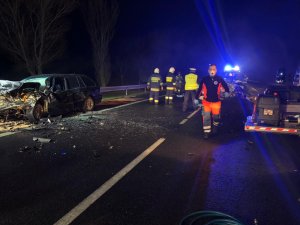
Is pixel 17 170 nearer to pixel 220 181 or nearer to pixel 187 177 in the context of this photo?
pixel 187 177

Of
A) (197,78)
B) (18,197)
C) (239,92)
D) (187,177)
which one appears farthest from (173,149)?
(239,92)

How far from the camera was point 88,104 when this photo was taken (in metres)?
12.9

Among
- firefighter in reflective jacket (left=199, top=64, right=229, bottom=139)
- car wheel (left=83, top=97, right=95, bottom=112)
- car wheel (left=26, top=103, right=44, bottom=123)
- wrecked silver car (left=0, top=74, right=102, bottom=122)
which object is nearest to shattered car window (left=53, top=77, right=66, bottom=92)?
wrecked silver car (left=0, top=74, right=102, bottom=122)

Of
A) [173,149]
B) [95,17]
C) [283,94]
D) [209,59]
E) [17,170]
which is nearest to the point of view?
[17,170]

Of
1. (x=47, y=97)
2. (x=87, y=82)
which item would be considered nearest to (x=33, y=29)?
(x=87, y=82)

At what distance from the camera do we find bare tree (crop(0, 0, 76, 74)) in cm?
1812

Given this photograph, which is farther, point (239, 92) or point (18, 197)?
point (239, 92)

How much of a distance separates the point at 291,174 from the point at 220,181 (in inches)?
53.9

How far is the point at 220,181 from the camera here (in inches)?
198

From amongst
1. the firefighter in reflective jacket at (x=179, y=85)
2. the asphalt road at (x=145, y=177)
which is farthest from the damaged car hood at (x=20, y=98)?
the firefighter in reflective jacket at (x=179, y=85)

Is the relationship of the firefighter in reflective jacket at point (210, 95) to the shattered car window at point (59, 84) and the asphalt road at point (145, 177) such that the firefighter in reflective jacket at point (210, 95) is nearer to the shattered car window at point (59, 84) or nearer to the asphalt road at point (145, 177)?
the asphalt road at point (145, 177)

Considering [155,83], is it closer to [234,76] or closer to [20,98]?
[20,98]

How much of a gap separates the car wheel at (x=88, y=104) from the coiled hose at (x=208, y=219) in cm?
934

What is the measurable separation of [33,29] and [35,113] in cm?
1112
